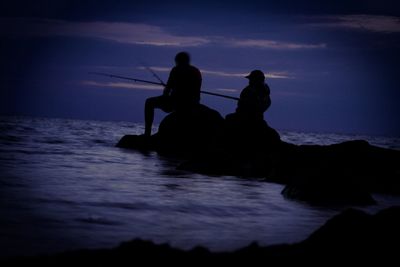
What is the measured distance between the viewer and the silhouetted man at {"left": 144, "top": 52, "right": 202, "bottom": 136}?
42.5ft

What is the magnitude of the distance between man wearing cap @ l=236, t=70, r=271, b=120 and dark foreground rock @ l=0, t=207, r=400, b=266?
836 centimetres

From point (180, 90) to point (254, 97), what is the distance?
8.91ft

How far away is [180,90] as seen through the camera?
13180 millimetres

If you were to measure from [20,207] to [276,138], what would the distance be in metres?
8.25

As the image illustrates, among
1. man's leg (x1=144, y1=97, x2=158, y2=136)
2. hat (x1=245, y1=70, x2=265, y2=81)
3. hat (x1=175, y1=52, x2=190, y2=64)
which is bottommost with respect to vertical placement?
man's leg (x1=144, y1=97, x2=158, y2=136)

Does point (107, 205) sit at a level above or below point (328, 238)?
below

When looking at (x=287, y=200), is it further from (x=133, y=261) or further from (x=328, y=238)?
(x=133, y=261)

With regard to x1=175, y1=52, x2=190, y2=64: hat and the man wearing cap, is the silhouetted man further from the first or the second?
the man wearing cap

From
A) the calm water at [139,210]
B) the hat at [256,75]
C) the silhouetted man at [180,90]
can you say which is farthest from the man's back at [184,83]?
the calm water at [139,210]

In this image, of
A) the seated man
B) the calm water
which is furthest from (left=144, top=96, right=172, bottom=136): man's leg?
the calm water

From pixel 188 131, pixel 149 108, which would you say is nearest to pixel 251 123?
pixel 188 131

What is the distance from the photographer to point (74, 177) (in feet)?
24.0

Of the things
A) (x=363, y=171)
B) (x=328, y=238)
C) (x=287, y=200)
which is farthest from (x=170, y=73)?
(x=328, y=238)

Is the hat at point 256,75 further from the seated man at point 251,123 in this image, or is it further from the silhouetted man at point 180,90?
the silhouetted man at point 180,90
